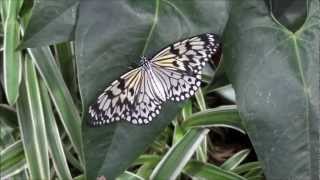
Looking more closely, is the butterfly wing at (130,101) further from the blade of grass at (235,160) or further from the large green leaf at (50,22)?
the blade of grass at (235,160)

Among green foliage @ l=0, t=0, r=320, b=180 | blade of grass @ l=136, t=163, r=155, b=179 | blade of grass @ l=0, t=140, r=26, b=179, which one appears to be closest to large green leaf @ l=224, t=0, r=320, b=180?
green foliage @ l=0, t=0, r=320, b=180

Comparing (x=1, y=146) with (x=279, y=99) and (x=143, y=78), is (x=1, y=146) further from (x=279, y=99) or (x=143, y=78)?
(x=279, y=99)

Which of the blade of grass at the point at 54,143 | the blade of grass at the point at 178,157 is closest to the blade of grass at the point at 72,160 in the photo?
the blade of grass at the point at 54,143

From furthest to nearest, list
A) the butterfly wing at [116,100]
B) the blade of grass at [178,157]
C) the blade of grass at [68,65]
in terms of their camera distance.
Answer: the blade of grass at [68,65] < the blade of grass at [178,157] < the butterfly wing at [116,100]

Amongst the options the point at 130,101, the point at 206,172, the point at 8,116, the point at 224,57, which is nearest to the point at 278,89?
the point at 224,57

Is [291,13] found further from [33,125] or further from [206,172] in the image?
[33,125]
